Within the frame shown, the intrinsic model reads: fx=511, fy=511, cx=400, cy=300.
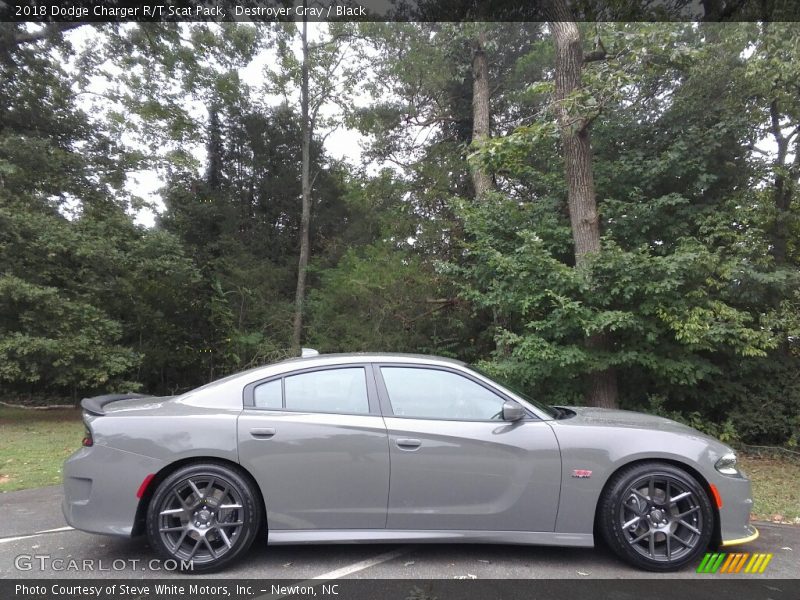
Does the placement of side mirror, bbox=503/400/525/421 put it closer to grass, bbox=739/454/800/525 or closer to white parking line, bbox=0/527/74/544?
grass, bbox=739/454/800/525

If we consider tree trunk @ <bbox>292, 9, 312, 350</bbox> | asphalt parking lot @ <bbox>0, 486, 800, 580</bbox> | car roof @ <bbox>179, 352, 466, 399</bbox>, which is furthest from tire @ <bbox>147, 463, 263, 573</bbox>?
tree trunk @ <bbox>292, 9, 312, 350</bbox>

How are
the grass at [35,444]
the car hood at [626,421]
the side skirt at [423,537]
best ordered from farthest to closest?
the grass at [35,444], the car hood at [626,421], the side skirt at [423,537]

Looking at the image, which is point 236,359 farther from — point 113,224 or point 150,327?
point 113,224

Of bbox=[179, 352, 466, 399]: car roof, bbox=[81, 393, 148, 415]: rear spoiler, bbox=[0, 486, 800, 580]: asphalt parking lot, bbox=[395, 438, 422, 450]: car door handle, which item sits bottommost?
bbox=[0, 486, 800, 580]: asphalt parking lot

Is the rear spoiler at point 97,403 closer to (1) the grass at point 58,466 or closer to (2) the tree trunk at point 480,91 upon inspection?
(1) the grass at point 58,466

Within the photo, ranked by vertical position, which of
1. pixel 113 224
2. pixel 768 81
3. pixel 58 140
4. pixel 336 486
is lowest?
pixel 336 486

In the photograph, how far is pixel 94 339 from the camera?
38.0ft

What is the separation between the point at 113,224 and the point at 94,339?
300cm

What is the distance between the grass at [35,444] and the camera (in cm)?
615

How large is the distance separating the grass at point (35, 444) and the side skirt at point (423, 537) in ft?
13.7

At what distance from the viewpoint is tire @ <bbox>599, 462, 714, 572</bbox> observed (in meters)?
3.47
